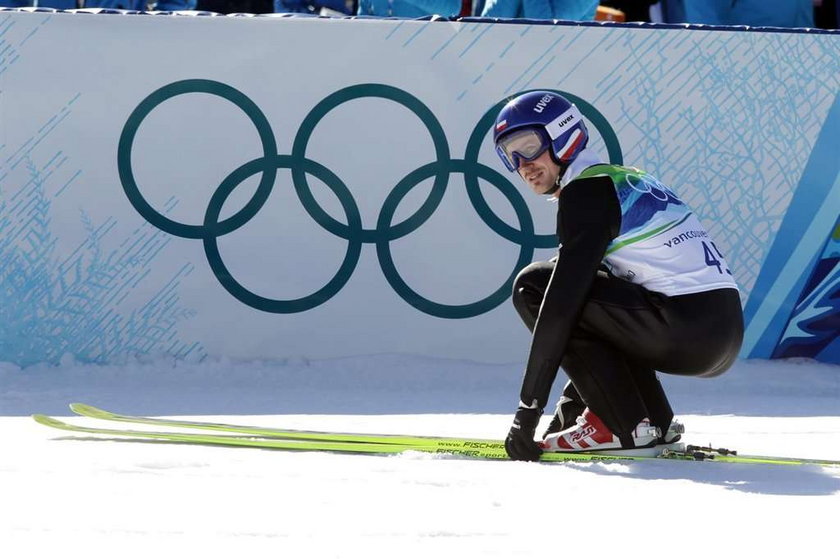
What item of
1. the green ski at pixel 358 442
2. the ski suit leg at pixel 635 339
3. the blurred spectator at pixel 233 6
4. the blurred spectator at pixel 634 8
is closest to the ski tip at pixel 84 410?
the green ski at pixel 358 442

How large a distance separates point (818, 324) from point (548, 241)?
1.38 meters

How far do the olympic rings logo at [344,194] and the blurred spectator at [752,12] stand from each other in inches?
70.9

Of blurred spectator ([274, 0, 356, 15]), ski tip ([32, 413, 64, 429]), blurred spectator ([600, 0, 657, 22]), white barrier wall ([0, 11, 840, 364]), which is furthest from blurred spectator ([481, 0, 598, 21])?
ski tip ([32, 413, 64, 429])

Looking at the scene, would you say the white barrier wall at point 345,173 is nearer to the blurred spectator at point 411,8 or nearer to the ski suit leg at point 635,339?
the blurred spectator at point 411,8

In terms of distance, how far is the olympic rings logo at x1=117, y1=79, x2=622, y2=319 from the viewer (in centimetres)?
580

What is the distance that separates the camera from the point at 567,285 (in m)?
3.77

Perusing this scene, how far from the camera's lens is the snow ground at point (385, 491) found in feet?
9.30

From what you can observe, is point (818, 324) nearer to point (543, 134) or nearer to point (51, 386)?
point (543, 134)

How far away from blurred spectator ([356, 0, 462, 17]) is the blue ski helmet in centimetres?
301

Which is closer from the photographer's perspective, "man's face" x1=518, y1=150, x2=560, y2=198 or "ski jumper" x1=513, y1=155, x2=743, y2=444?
"ski jumper" x1=513, y1=155, x2=743, y2=444

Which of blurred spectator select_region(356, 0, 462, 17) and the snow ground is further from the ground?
blurred spectator select_region(356, 0, 462, 17)

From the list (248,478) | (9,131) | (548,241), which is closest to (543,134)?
(248,478)

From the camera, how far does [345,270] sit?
585 cm

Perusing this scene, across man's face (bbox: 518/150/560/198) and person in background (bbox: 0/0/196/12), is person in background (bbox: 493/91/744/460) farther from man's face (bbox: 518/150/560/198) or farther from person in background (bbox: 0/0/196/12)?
person in background (bbox: 0/0/196/12)
